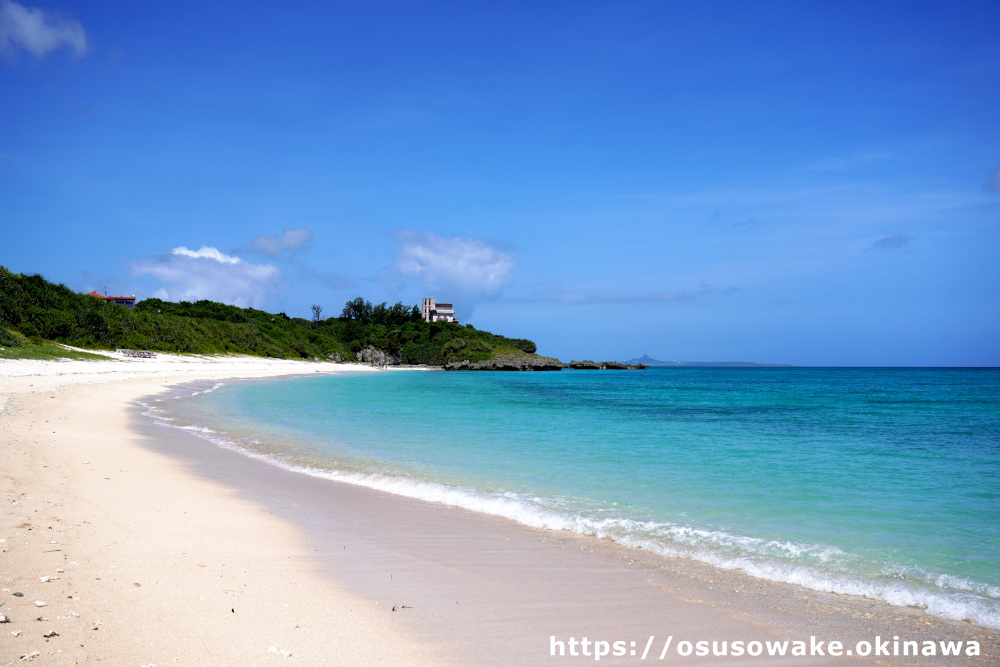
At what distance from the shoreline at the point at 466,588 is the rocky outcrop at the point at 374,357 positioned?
9215 centimetres

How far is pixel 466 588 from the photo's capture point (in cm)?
487

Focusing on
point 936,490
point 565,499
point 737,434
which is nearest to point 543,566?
point 565,499

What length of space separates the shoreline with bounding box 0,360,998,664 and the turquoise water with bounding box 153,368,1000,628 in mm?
599

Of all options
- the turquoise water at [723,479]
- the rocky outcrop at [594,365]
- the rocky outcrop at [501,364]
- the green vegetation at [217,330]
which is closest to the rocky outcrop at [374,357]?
the green vegetation at [217,330]

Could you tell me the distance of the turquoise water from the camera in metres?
5.88

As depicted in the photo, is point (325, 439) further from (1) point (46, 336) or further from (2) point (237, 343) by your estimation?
(2) point (237, 343)

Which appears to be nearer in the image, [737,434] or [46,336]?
[737,434]

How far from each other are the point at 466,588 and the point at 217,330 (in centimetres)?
7226

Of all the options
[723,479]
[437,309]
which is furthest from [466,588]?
[437,309]

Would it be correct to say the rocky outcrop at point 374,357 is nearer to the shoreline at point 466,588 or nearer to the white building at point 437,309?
the white building at point 437,309

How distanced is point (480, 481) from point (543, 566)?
4090mm

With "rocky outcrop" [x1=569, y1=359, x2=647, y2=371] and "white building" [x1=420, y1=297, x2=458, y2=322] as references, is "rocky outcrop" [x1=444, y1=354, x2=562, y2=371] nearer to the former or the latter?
"rocky outcrop" [x1=569, y1=359, x2=647, y2=371]

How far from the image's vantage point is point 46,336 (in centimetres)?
4059

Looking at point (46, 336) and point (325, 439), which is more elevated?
point (46, 336)
